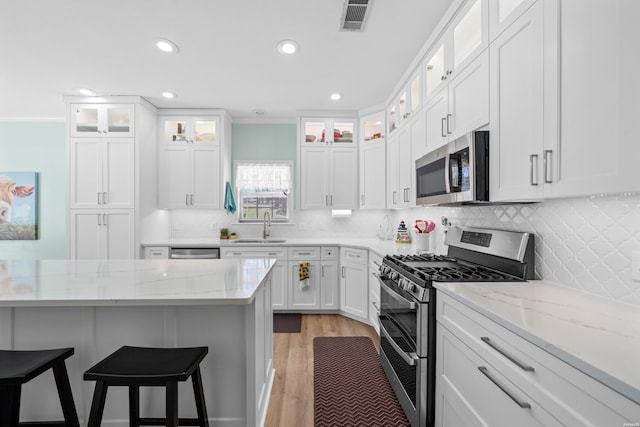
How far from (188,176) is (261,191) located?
3.27 feet

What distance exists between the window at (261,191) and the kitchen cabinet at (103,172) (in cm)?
138

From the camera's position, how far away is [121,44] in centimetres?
250

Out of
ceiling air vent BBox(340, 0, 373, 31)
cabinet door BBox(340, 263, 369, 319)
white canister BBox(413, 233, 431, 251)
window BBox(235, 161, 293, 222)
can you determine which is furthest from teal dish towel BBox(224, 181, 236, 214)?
ceiling air vent BBox(340, 0, 373, 31)

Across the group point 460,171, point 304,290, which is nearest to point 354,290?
point 304,290

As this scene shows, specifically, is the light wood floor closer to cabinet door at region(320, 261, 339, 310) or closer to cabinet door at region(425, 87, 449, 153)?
cabinet door at region(320, 261, 339, 310)

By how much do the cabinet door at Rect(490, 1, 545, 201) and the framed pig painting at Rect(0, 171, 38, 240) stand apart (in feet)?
18.7

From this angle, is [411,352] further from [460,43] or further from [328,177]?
[328,177]

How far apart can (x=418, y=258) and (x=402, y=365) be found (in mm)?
752

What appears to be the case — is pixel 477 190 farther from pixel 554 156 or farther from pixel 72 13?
pixel 72 13

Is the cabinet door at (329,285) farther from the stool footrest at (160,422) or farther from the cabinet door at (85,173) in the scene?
the cabinet door at (85,173)

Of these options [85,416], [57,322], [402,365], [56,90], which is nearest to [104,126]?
[56,90]

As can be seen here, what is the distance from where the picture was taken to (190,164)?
407 cm

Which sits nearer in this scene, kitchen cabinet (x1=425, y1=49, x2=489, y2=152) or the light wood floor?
kitchen cabinet (x1=425, y1=49, x2=489, y2=152)

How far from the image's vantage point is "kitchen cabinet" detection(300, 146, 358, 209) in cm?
409
